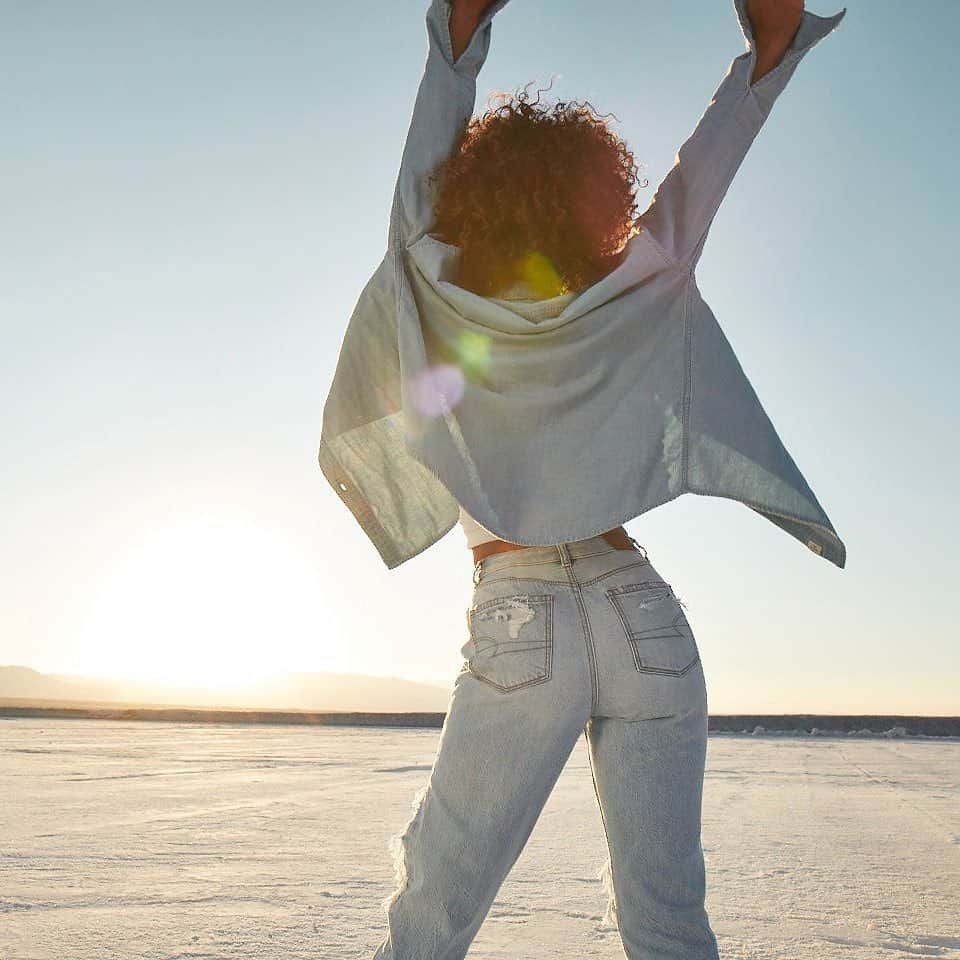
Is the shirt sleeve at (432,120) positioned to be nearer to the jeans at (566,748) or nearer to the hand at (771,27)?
the hand at (771,27)

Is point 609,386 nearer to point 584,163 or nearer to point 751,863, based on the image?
point 584,163

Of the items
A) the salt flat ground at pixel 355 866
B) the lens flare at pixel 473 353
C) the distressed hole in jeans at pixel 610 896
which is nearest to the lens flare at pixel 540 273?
the lens flare at pixel 473 353

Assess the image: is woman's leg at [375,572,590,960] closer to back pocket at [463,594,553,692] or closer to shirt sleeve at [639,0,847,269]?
back pocket at [463,594,553,692]

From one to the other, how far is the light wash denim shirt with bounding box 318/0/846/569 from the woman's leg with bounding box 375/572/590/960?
18cm

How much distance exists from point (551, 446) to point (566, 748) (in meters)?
0.45

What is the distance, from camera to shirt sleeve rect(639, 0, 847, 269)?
1.64m

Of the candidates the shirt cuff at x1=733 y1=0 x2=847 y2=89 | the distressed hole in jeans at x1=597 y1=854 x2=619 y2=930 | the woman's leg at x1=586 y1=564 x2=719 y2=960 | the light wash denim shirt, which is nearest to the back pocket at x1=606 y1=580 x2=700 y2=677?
the woman's leg at x1=586 y1=564 x2=719 y2=960

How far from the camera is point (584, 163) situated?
1620mm

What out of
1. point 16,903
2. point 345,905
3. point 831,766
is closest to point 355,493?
point 345,905

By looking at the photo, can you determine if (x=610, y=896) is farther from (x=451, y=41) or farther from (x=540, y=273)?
(x=451, y=41)

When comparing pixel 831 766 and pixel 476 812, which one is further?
pixel 831 766

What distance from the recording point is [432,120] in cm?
167

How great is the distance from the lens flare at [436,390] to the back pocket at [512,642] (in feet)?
1.04

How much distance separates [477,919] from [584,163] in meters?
1.16
